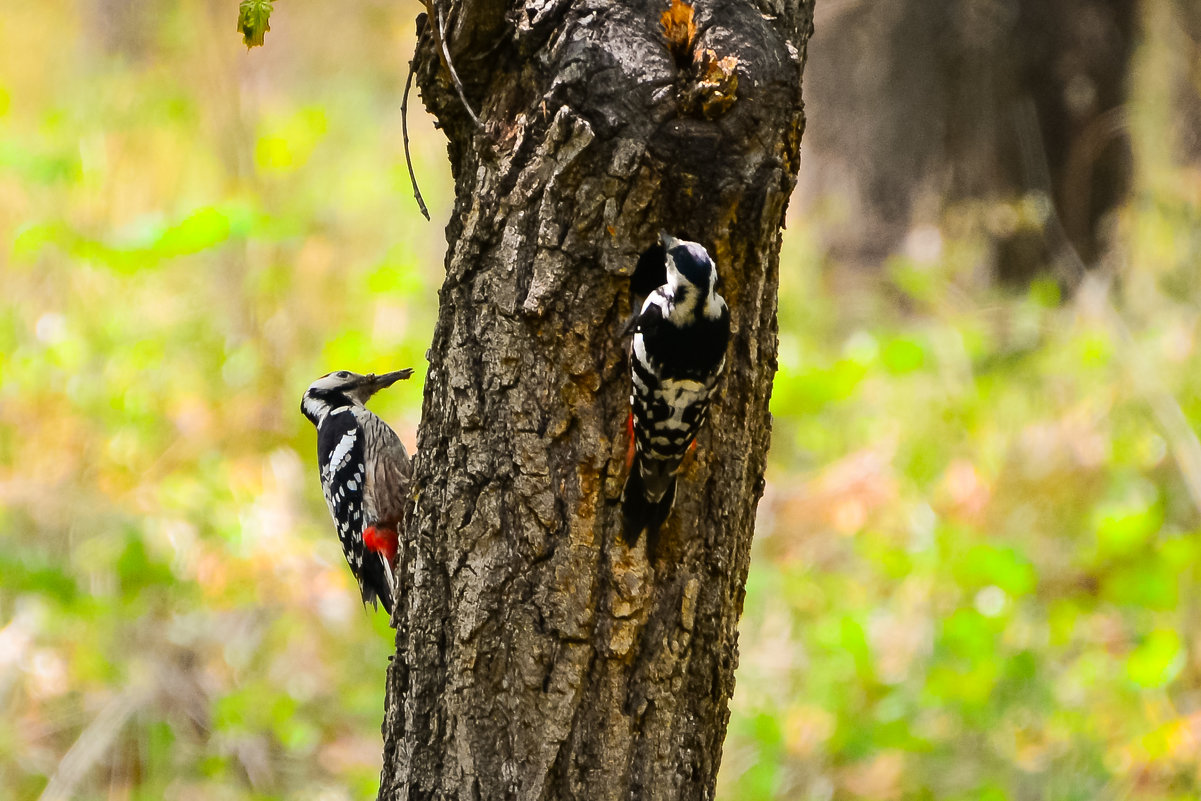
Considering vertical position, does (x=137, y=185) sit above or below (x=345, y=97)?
below

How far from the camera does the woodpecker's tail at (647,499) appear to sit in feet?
6.73

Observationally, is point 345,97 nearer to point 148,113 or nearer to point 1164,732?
point 148,113

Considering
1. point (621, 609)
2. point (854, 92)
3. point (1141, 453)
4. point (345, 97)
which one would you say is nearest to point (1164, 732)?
point (1141, 453)

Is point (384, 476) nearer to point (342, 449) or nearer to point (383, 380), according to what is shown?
point (342, 449)

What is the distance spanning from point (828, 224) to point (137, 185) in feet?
14.0

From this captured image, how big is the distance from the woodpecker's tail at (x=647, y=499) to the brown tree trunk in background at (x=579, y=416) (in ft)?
0.07

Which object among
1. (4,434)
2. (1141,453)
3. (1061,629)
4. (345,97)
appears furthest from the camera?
(345,97)

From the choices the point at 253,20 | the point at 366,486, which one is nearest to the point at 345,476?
the point at 366,486

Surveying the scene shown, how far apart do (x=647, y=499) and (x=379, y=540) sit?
5.21 feet

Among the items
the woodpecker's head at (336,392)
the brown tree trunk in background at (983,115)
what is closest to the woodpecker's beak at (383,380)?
the woodpecker's head at (336,392)

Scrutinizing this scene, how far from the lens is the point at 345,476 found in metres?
3.53

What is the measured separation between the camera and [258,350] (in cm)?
574

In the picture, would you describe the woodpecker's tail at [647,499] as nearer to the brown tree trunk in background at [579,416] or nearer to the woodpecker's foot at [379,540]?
the brown tree trunk in background at [579,416]

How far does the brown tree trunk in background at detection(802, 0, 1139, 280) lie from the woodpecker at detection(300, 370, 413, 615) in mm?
3996
